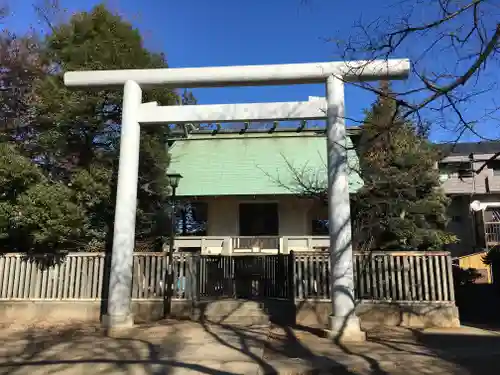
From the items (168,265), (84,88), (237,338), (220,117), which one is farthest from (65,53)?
(237,338)

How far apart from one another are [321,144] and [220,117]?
11.1 meters

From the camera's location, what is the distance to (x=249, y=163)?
1981cm

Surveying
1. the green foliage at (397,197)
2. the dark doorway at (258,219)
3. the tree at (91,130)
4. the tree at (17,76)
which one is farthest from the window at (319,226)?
the tree at (17,76)

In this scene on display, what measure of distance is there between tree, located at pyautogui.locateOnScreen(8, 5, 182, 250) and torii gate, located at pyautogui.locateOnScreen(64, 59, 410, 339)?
296 cm

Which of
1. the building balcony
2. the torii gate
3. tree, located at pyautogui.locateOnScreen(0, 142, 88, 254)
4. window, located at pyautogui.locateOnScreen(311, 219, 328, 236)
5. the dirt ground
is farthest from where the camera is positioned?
window, located at pyautogui.locateOnScreen(311, 219, 328, 236)

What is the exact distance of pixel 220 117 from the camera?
1019cm

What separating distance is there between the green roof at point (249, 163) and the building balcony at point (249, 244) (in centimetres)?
222

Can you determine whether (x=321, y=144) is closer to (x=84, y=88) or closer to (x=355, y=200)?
(x=355, y=200)

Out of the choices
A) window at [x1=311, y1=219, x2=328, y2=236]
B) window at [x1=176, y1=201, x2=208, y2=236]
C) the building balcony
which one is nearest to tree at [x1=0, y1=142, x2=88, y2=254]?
the building balcony

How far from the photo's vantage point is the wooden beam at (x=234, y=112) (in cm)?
1002

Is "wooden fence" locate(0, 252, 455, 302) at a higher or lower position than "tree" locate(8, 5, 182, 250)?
lower

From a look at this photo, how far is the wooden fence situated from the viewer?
10.2 m

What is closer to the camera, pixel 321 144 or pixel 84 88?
pixel 84 88

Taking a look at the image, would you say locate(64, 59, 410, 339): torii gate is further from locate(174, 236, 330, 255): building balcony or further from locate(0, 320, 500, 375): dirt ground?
locate(174, 236, 330, 255): building balcony
